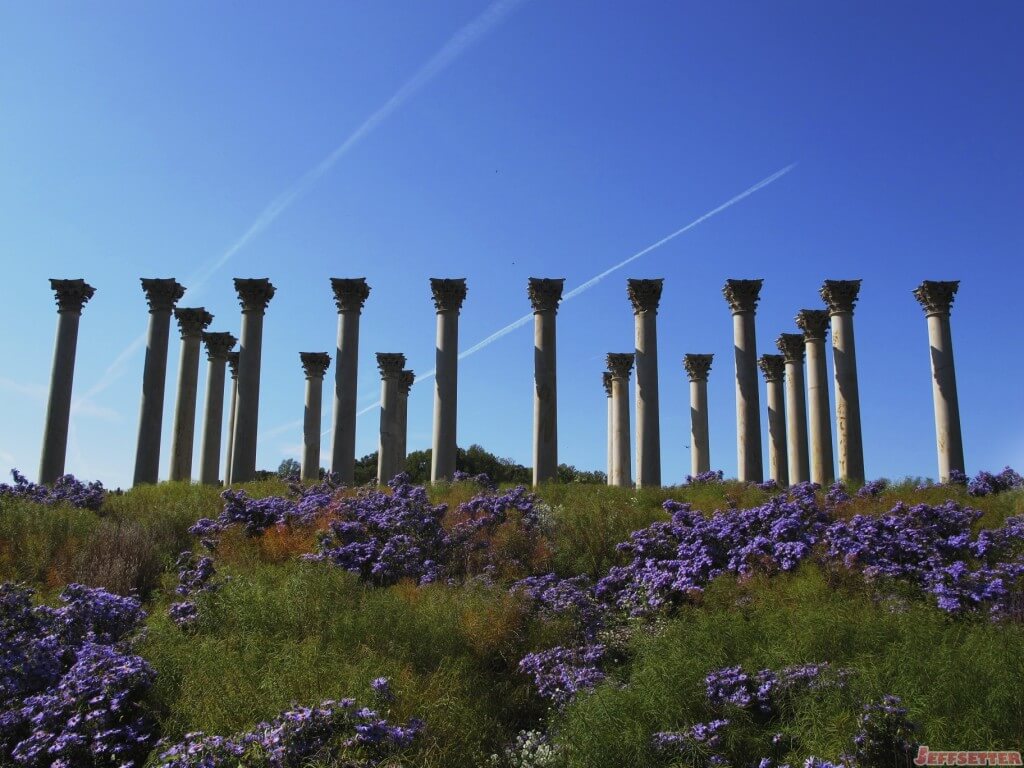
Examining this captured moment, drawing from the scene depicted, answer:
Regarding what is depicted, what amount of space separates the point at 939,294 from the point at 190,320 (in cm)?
2949

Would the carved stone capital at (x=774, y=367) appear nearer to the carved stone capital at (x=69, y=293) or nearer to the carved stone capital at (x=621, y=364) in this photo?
the carved stone capital at (x=621, y=364)

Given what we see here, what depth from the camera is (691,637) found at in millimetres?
10750

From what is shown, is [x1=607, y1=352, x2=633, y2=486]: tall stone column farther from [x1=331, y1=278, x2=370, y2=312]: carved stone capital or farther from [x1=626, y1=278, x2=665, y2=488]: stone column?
[x1=331, y1=278, x2=370, y2=312]: carved stone capital

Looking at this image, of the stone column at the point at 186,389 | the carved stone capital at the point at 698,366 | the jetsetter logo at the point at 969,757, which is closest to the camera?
the jetsetter logo at the point at 969,757

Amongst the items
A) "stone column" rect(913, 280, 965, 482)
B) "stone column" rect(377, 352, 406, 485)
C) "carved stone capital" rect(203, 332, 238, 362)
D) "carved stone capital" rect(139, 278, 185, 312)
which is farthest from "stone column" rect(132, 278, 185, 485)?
"stone column" rect(913, 280, 965, 482)

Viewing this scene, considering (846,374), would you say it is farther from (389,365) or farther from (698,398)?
(389,365)

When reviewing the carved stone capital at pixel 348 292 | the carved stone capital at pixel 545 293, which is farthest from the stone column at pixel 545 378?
the carved stone capital at pixel 348 292

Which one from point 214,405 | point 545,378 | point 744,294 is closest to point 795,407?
point 744,294

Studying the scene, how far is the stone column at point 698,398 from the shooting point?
139ft

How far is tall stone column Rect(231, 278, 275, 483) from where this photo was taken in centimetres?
3400

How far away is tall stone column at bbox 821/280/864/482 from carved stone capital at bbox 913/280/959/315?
7.92 ft

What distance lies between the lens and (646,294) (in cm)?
3550

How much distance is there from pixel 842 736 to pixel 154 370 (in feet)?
104

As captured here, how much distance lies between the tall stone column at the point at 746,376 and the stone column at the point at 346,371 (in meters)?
14.4
